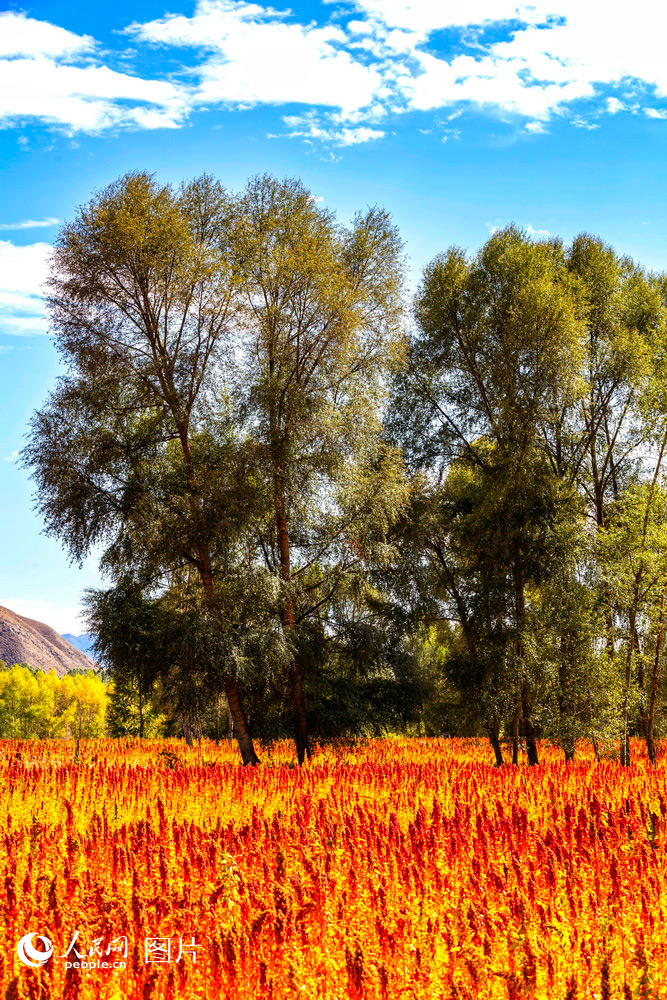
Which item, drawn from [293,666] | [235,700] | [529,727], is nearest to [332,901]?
[235,700]

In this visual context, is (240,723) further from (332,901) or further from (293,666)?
(332,901)

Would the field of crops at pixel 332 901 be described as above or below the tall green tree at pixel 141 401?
below

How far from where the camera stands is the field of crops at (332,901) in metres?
4.37

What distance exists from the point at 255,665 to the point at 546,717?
292 inches

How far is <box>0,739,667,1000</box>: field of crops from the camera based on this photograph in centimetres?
437

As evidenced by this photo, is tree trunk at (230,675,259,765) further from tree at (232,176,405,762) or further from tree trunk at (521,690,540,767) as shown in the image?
tree trunk at (521,690,540,767)

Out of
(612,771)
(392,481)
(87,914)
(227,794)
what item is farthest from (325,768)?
(87,914)

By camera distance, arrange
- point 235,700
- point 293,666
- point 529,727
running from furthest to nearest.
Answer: point 529,727, point 293,666, point 235,700

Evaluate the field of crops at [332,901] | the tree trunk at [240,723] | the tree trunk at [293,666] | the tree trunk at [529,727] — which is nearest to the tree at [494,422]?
the tree trunk at [529,727]

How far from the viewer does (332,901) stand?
19.1 feet

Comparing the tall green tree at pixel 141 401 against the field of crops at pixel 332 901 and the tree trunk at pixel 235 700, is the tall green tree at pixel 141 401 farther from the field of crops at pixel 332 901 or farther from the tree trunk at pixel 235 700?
the field of crops at pixel 332 901

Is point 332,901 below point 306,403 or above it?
below

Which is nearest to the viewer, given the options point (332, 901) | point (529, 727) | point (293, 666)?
point (332, 901)

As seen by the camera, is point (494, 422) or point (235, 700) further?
point (494, 422)
